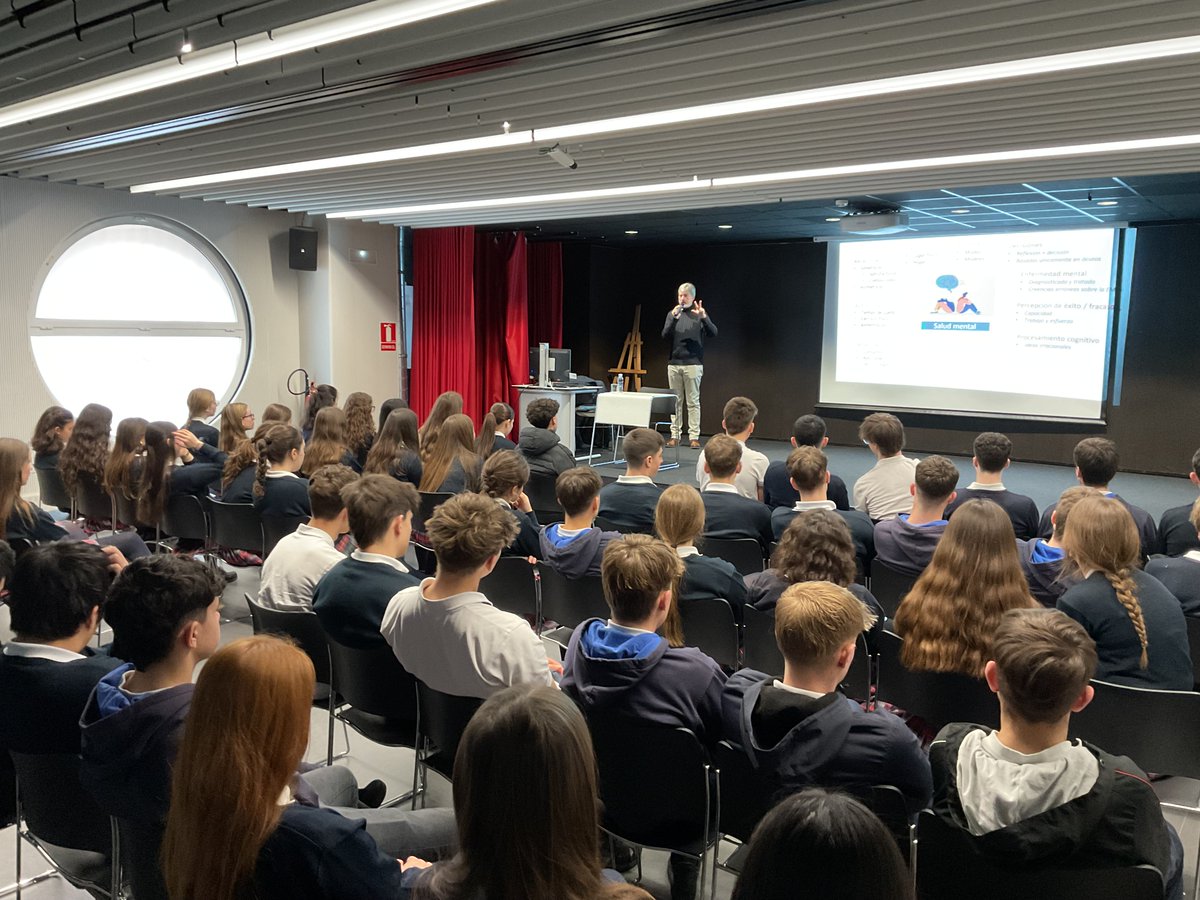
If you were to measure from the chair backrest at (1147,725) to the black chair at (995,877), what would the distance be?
3.11ft

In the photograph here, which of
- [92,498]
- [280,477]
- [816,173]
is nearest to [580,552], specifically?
[280,477]

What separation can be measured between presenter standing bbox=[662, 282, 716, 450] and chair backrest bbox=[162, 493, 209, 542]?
6.15 meters

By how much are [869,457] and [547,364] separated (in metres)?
3.93

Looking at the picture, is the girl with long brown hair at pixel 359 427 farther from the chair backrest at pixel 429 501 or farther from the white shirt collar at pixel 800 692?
the white shirt collar at pixel 800 692

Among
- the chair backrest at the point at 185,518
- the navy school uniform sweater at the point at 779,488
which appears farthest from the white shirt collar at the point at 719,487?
the chair backrest at the point at 185,518

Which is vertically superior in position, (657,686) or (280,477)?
(280,477)

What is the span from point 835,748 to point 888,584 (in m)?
1.93

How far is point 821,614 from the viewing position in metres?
1.87

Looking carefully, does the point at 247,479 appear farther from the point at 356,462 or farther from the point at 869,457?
the point at 869,457

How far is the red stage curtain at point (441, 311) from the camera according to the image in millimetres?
10773

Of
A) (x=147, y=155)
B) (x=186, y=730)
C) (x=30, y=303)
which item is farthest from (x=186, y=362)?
(x=186, y=730)

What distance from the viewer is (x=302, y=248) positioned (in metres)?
9.27

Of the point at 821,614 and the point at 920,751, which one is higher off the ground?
the point at 821,614

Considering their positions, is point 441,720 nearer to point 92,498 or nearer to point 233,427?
point 233,427
